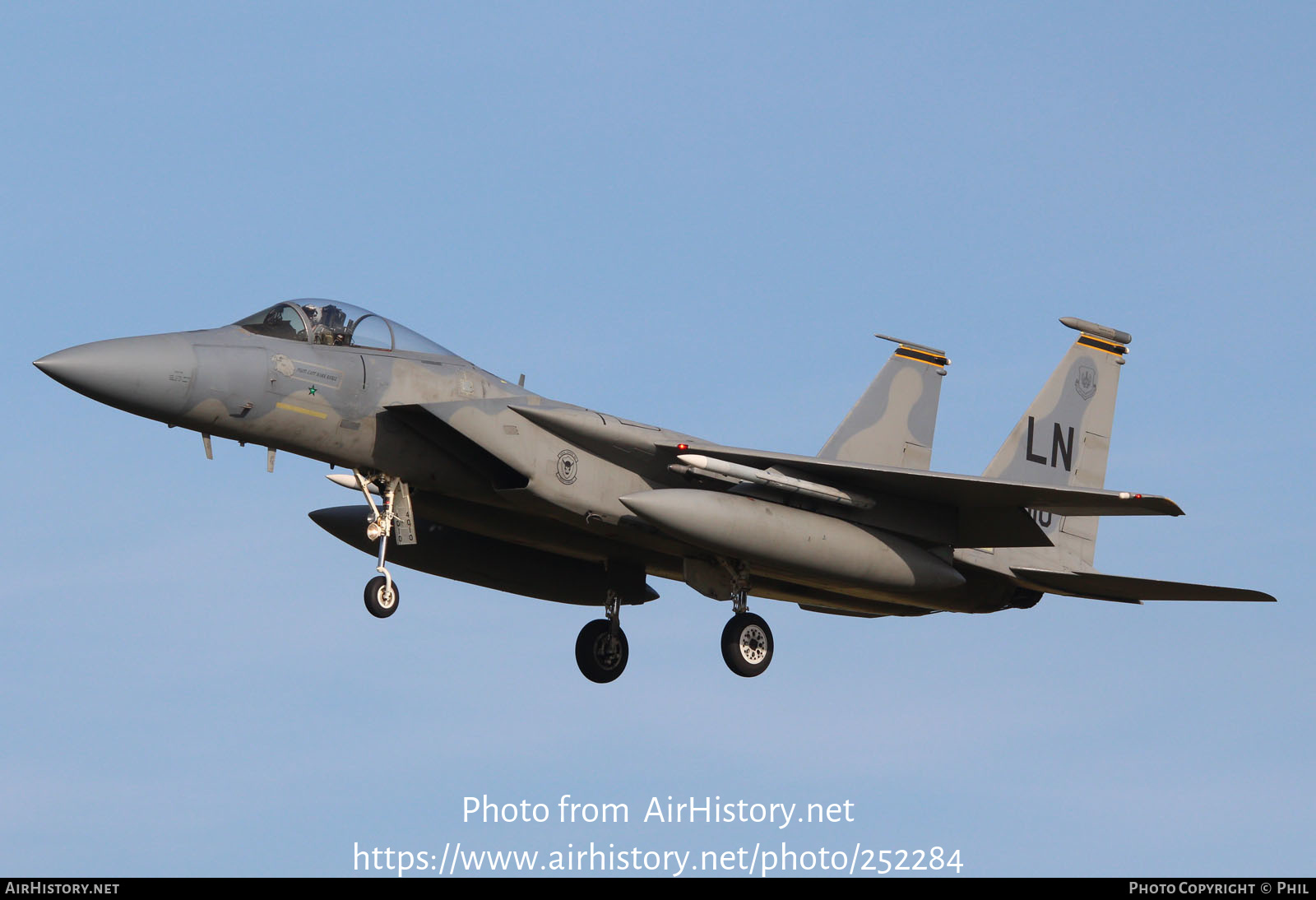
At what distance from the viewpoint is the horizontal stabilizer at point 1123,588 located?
1919 cm

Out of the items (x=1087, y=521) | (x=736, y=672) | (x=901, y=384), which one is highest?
(x=901, y=384)

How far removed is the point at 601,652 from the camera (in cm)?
2047

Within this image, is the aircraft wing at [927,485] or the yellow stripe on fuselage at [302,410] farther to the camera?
the aircraft wing at [927,485]

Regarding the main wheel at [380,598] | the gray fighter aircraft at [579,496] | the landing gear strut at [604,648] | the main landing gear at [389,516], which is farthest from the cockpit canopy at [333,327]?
the landing gear strut at [604,648]

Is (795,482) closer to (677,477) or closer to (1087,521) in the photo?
(677,477)

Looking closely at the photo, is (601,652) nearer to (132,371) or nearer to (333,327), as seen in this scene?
(333,327)

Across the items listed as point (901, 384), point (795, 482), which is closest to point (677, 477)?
point (795, 482)

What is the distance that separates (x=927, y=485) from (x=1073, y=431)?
14.8 ft

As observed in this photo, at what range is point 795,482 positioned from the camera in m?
18.6

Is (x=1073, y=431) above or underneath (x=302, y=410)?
above

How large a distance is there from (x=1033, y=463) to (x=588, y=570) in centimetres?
596

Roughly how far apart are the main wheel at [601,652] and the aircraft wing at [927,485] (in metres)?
2.96

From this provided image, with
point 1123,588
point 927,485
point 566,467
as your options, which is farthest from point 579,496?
point 1123,588

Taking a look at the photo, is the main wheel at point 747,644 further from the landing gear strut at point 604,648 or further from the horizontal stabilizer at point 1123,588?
the horizontal stabilizer at point 1123,588
